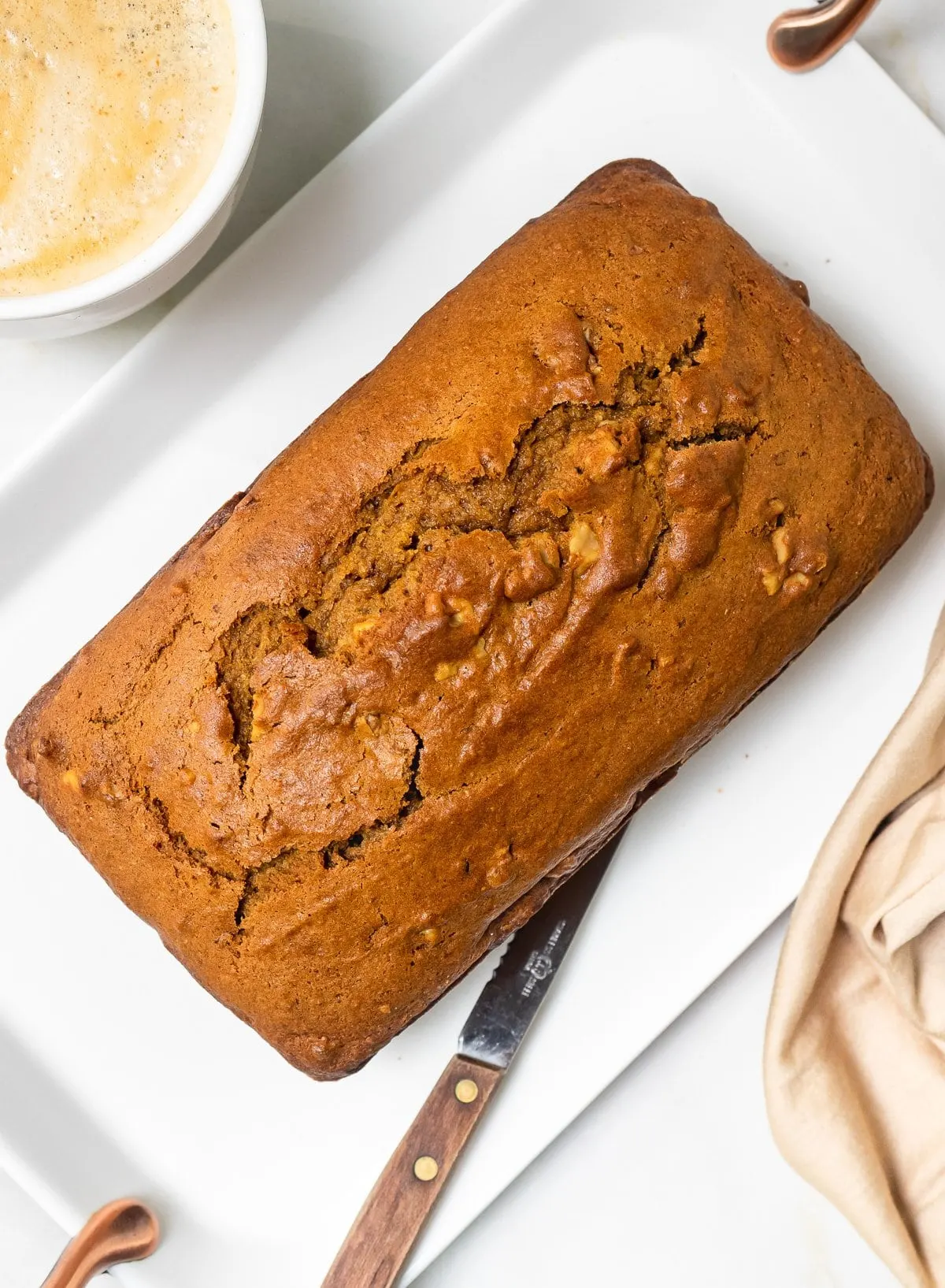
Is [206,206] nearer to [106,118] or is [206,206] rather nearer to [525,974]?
[106,118]

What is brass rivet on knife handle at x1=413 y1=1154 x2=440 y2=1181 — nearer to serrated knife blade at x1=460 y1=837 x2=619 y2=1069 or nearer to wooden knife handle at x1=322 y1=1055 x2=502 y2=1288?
wooden knife handle at x1=322 y1=1055 x2=502 y2=1288

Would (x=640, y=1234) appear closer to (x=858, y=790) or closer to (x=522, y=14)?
(x=858, y=790)

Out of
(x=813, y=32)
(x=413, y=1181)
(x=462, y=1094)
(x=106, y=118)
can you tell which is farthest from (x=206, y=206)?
(x=413, y=1181)

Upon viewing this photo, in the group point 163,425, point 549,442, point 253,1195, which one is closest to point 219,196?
point 163,425

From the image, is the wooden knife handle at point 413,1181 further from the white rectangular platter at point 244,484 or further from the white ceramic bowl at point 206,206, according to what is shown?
the white ceramic bowl at point 206,206

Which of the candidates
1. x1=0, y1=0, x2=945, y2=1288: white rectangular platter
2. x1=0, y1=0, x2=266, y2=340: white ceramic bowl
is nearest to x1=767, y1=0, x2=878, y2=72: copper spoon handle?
x1=0, y1=0, x2=945, y2=1288: white rectangular platter
